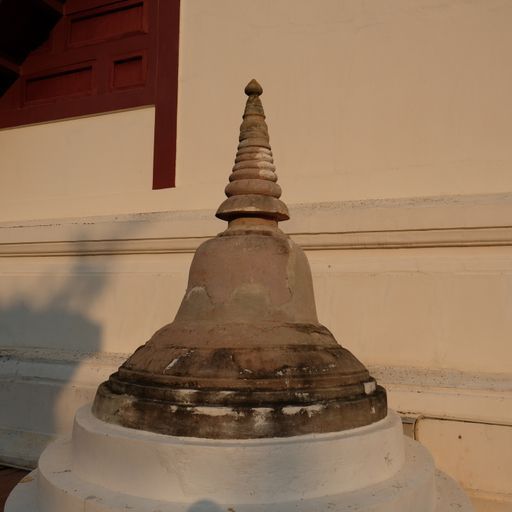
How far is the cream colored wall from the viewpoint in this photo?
3283mm

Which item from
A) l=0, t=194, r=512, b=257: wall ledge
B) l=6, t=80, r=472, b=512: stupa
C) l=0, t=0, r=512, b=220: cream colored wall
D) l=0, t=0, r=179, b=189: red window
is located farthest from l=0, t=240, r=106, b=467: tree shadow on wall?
l=6, t=80, r=472, b=512: stupa

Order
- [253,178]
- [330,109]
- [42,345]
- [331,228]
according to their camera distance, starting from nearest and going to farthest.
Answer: [253,178]
[331,228]
[330,109]
[42,345]

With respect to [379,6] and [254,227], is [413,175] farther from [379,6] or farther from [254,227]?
[254,227]

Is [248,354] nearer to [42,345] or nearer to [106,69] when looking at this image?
[42,345]

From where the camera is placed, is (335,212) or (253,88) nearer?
(253,88)

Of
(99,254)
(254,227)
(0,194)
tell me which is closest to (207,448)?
(254,227)

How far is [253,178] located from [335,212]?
1.03m

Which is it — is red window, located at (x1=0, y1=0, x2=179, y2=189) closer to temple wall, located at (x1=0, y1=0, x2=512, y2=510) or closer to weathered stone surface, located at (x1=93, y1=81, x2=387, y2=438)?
temple wall, located at (x1=0, y1=0, x2=512, y2=510)

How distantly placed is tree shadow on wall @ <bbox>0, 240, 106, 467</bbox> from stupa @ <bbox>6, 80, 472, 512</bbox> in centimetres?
136

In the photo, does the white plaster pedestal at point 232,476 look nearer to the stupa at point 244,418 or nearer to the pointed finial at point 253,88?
the stupa at point 244,418

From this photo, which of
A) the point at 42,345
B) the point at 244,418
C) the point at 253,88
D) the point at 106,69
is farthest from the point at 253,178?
the point at 106,69

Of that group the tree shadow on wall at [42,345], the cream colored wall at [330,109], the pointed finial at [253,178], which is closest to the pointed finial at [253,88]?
the pointed finial at [253,178]

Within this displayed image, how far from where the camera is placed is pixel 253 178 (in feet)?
7.69

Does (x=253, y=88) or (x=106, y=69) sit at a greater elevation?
(x=106, y=69)
